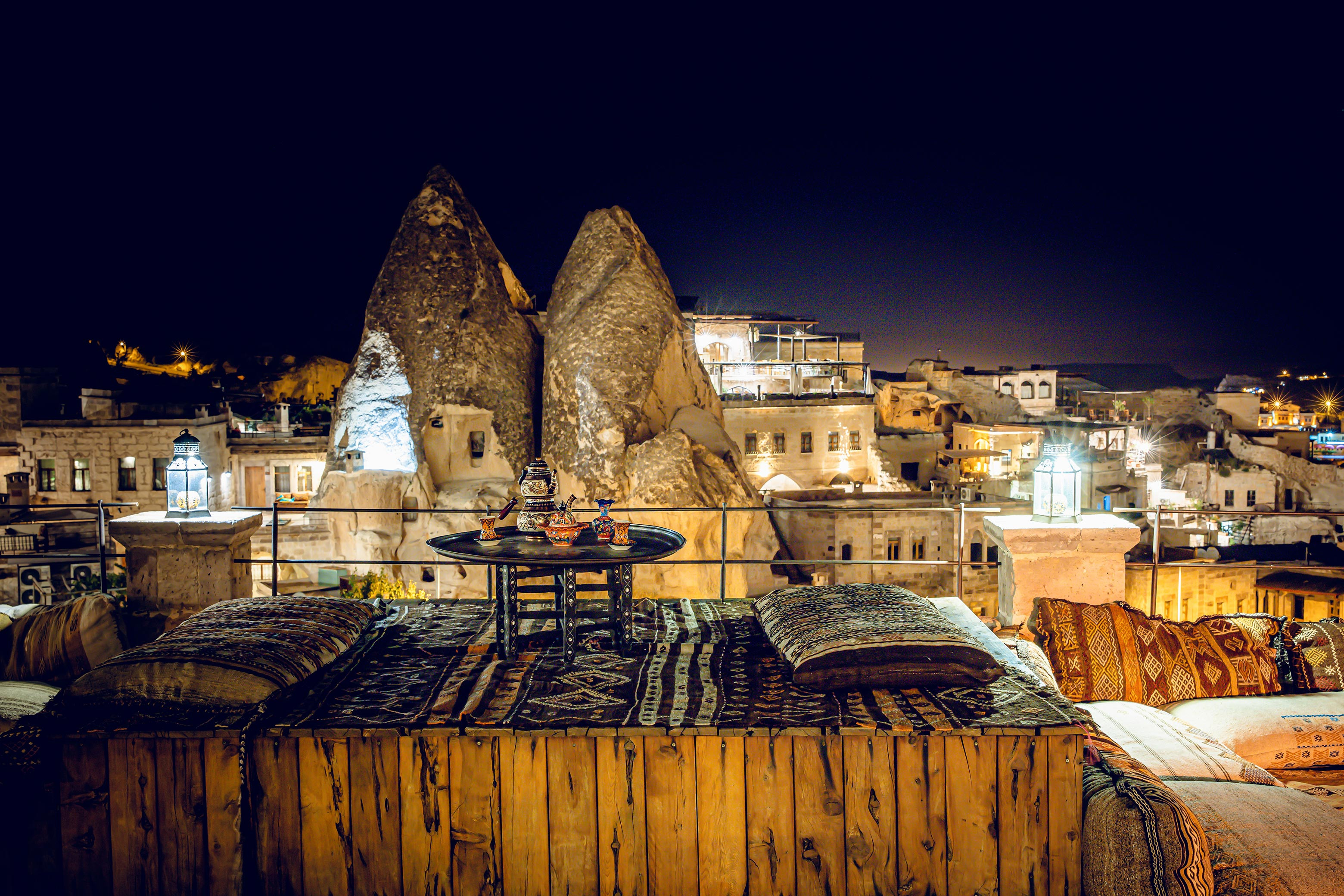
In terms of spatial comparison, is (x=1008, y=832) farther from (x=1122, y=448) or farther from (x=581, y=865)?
(x=1122, y=448)

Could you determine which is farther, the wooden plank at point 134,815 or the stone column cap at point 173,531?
the stone column cap at point 173,531

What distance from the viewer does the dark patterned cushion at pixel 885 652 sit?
347cm

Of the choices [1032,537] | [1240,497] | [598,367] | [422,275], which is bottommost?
[1240,497]

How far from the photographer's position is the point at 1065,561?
5.02 meters

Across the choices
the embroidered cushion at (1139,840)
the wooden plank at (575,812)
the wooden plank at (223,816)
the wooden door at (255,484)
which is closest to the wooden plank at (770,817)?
the wooden plank at (575,812)

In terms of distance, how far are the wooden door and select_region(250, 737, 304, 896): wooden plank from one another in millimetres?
30014

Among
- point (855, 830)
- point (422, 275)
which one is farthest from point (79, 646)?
point (422, 275)

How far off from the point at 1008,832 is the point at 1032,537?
2486 mm

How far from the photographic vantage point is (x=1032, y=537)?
16.4 feet

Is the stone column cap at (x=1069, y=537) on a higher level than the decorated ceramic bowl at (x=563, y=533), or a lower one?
lower

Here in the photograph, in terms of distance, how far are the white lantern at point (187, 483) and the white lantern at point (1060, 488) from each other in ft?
20.0

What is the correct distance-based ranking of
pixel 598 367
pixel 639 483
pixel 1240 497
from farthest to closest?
pixel 1240 497 < pixel 598 367 < pixel 639 483

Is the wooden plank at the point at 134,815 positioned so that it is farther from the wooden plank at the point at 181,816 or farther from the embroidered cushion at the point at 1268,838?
the embroidered cushion at the point at 1268,838

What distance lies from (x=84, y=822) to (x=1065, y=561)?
568 cm
